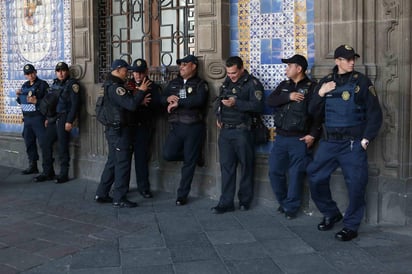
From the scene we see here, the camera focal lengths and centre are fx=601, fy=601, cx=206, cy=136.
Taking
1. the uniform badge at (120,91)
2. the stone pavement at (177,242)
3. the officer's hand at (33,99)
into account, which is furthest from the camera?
the officer's hand at (33,99)

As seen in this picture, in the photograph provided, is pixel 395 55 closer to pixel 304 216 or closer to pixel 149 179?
pixel 304 216

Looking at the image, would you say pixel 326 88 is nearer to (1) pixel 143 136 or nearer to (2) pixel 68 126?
(1) pixel 143 136

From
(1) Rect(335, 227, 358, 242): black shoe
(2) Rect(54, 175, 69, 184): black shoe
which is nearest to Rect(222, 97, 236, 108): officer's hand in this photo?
(1) Rect(335, 227, 358, 242): black shoe

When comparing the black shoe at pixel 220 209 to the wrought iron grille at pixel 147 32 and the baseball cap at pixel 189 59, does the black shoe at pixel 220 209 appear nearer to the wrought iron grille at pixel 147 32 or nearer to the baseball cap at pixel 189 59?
the baseball cap at pixel 189 59

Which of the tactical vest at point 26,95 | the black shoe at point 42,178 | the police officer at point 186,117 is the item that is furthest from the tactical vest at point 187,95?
the tactical vest at point 26,95

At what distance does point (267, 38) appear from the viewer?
7422mm

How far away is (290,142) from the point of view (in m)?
6.84

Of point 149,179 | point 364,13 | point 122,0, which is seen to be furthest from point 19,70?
point 364,13

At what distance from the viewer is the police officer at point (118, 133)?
286 inches

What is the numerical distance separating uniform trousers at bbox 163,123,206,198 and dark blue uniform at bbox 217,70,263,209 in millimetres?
427

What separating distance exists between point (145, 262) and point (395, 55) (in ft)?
11.1

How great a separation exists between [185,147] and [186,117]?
39 cm

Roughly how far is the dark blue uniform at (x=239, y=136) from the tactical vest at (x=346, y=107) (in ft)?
3.85

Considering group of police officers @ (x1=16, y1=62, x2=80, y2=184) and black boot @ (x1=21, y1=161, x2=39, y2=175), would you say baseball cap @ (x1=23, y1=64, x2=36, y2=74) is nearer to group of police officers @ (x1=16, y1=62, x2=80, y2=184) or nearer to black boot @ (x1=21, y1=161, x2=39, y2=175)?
group of police officers @ (x1=16, y1=62, x2=80, y2=184)
